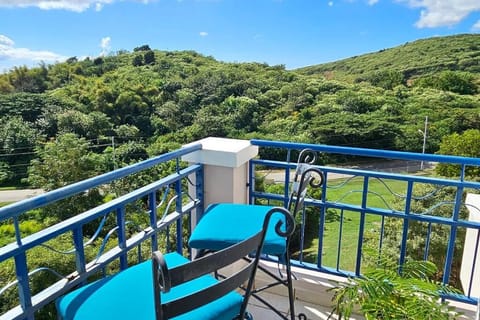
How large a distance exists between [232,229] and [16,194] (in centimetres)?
2476

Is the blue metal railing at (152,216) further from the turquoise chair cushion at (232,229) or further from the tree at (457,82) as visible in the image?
the tree at (457,82)

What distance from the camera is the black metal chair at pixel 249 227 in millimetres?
1303

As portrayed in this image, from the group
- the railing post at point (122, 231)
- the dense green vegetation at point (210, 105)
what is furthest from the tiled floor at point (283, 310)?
the dense green vegetation at point (210, 105)

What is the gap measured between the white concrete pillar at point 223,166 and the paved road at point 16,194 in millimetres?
21340

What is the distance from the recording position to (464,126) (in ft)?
83.0

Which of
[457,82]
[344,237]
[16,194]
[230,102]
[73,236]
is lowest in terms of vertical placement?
[16,194]

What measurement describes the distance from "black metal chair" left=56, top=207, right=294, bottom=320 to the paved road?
2205 centimetres

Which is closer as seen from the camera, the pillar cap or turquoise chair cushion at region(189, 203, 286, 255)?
turquoise chair cushion at region(189, 203, 286, 255)

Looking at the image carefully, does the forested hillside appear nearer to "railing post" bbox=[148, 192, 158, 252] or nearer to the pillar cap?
the pillar cap

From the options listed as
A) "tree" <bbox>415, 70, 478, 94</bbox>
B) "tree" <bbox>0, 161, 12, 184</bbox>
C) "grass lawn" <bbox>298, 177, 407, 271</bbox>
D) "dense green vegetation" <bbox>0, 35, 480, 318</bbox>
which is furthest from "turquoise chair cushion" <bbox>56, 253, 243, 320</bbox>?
"tree" <bbox>415, 70, 478, 94</bbox>

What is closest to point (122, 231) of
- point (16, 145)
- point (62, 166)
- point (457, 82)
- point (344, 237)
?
point (344, 237)

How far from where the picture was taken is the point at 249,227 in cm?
142

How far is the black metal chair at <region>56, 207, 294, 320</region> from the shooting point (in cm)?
69

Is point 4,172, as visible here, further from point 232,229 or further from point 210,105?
point 232,229
